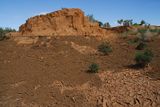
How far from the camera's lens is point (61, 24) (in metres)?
27.0

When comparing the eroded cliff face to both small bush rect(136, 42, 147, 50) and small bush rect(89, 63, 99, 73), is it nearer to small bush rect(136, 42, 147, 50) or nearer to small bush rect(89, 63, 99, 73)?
small bush rect(136, 42, 147, 50)

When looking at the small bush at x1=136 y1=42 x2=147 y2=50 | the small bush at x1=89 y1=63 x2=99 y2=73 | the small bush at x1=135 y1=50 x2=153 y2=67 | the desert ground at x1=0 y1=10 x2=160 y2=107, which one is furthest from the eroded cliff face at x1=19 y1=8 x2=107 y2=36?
the small bush at x1=135 y1=50 x2=153 y2=67

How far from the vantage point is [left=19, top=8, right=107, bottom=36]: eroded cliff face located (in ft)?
87.6

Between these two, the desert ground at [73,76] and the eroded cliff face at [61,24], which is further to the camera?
the eroded cliff face at [61,24]

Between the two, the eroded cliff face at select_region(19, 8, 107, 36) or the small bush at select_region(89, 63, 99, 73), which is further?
the eroded cliff face at select_region(19, 8, 107, 36)

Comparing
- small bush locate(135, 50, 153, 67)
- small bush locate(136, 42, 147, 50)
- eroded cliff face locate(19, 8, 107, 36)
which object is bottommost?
small bush locate(135, 50, 153, 67)

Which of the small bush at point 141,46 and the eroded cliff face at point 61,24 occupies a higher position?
the eroded cliff face at point 61,24

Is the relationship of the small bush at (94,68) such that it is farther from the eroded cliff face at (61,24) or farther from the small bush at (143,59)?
the eroded cliff face at (61,24)

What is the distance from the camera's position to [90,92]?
610 inches

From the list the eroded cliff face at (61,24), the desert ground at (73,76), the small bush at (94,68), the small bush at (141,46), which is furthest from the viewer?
the eroded cliff face at (61,24)

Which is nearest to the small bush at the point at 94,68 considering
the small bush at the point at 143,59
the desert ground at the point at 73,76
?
the desert ground at the point at 73,76

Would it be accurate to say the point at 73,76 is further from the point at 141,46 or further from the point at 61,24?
the point at 61,24

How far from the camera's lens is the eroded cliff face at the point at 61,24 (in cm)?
2669

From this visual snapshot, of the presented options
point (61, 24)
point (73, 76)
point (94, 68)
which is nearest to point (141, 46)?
point (94, 68)
